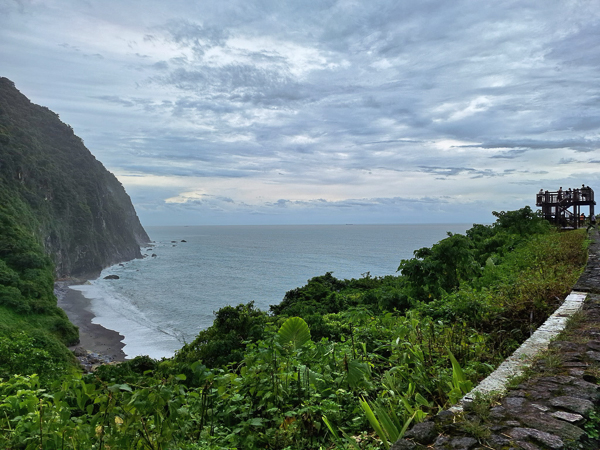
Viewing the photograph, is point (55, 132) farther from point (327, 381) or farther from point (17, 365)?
point (327, 381)

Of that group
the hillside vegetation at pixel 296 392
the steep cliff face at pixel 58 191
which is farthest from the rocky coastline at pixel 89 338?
the hillside vegetation at pixel 296 392

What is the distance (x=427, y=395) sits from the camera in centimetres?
357

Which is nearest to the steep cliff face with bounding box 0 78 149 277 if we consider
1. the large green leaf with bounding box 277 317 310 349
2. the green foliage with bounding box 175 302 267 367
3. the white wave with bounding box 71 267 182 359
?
the white wave with bounding box 71 267 182 359

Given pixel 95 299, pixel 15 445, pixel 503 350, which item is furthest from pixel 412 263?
pixel 95 299

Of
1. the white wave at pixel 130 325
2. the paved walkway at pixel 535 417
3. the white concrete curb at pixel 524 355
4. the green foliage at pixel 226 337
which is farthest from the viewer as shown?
the white wave at pixel 130 325

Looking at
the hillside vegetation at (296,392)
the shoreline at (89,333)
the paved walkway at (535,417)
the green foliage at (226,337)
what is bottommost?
the shoreline at (89,333)

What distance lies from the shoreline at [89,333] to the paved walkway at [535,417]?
35.3 m

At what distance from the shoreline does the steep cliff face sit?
1390cm

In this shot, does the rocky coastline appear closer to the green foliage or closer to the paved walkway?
the green foliage

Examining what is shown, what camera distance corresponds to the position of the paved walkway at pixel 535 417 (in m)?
2.27

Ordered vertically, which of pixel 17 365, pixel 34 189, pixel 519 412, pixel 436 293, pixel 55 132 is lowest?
pixel 17 365

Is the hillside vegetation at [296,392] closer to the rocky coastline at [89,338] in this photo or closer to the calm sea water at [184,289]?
the calm sea water at [184,289]

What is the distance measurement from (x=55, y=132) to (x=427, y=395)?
116m

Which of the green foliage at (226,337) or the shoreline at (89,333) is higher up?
the green foliage at (226,337)
